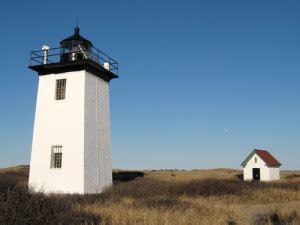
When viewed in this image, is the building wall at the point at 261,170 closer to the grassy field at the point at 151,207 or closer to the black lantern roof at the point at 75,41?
the grassy field at the point at 151,207

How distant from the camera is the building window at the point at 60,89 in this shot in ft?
71.4

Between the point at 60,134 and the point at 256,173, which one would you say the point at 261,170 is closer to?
the point at 256,173

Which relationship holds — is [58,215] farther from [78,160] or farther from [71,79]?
[71,79]

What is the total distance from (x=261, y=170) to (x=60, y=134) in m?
27.7

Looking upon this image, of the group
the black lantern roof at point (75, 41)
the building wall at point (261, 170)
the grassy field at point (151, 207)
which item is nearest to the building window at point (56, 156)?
the grassy field at point (151, 207)

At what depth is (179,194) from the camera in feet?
67.9

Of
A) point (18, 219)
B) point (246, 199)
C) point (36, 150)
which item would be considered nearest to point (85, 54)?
point (36, 150)

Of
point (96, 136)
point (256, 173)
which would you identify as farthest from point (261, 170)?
point (96, 136)

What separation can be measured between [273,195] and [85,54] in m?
13.9

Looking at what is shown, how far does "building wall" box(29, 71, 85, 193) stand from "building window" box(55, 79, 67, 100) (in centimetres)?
21

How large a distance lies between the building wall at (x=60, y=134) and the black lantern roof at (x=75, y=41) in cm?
191

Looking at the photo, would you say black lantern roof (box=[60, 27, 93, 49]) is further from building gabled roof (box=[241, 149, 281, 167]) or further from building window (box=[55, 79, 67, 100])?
building gabled roof (box=[241, 149, 281, 167])

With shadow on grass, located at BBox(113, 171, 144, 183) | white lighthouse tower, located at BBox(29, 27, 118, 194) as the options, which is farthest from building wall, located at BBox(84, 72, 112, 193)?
shadow on grass, located at BBox(113, 171, 144, 183)

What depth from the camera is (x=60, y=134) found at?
2098 centimetres
